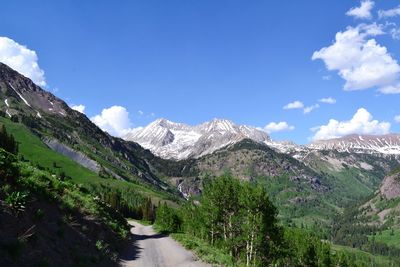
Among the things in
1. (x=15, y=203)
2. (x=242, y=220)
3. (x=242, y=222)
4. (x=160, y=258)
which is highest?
(x=242, y=220)

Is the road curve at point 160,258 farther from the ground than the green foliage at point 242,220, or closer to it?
closer to it

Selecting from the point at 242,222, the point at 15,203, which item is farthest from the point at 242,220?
the point at 15,203

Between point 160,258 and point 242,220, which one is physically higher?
point 242,220

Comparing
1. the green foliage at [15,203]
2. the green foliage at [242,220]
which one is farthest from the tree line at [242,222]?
the green foliage at [15,203]

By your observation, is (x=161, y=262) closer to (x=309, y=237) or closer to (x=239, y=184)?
(x=239, y=184)

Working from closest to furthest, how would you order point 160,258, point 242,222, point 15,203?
point 15,203, point 160,258, point 242,222

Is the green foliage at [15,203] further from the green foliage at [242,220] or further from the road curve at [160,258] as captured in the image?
the green foliage at [242,220]

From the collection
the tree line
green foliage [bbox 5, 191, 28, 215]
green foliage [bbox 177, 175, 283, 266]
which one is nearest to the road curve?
green foliage [bbox 5, 191, 28, 215]

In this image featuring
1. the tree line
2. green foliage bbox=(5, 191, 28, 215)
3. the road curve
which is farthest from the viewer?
the tree line

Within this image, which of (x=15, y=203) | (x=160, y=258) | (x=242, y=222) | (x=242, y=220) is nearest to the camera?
(x=15, y=203)

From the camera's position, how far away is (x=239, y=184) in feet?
258

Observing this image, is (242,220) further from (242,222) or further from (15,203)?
(15,203)

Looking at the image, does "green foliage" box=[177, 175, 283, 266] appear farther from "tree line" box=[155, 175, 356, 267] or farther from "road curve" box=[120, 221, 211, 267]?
"road curve" box=[120, 221, 211, 267]

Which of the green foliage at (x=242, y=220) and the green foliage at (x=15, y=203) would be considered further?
the green foliage at (x=242, y=220)
